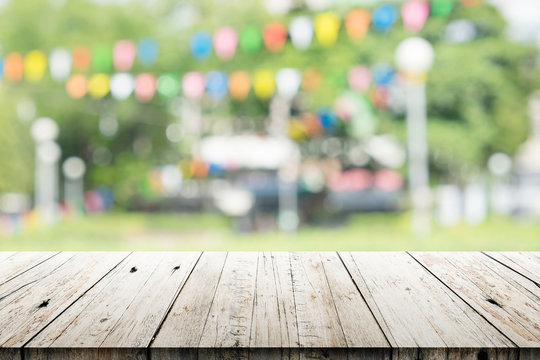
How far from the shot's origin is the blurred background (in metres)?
13.8

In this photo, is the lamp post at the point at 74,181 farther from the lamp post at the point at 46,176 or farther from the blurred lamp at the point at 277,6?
the blurred lamp at the point at 277,6

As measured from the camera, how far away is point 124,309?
4.17 ft

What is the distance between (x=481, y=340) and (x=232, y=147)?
13.5 metres

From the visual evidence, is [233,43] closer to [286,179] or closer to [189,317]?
[189,317]

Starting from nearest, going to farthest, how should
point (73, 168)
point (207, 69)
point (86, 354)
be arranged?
point (86, 354)
point (207, 69)
point (73, 168)

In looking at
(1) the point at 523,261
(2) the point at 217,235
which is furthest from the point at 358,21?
(2) the point at 217,235

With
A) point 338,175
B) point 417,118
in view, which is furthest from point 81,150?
point 417,118

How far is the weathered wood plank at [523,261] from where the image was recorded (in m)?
1.62

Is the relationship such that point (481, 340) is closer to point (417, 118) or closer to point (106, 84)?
point (106, 84)

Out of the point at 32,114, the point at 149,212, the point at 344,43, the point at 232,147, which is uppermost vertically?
the point at 344,43

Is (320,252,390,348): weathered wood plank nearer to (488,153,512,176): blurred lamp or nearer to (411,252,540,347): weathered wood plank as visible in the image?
(411,252,540,347): weathered wood plank

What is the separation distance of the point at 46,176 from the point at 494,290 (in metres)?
16.4

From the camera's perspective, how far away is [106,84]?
7762 mm

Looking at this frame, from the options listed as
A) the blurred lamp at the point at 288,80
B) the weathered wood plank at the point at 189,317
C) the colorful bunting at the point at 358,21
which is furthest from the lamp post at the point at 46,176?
the weathered wood plank at the point at 189,317
